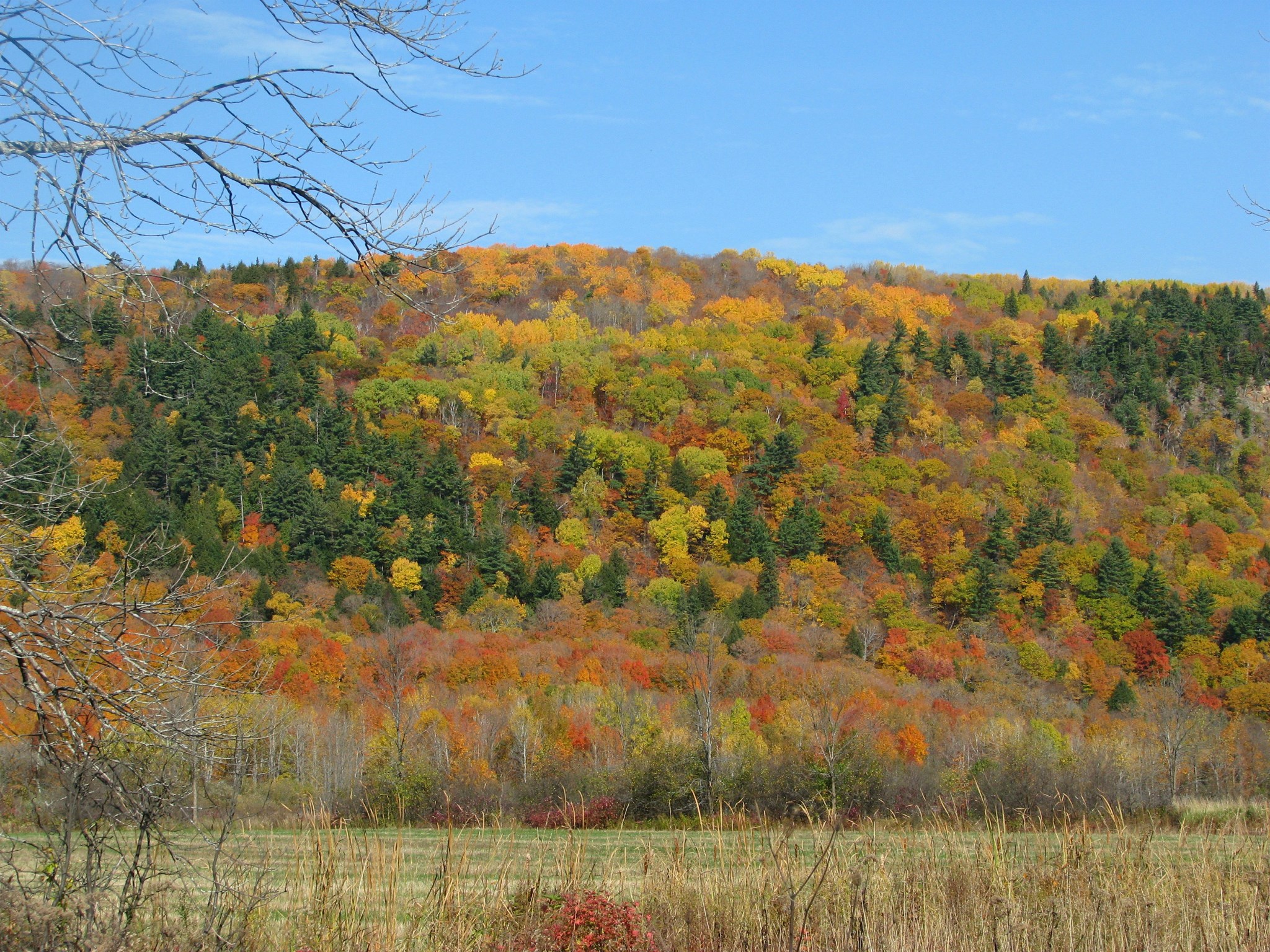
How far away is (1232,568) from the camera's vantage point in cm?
8862

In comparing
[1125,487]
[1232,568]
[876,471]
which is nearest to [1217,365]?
[1125,487]

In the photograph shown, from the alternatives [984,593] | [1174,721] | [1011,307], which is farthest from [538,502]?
[1011,307]

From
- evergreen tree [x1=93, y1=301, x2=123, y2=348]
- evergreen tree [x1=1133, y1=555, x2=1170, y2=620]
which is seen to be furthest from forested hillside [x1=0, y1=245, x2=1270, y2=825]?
evergreen tree [x1=1133, y1=555, x2=1170, y2=620]

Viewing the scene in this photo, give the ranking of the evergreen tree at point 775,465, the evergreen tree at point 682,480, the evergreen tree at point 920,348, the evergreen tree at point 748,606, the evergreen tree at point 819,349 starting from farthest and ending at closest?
Result: the evergreen tree at point 920,348, the evergreen tree at point 819,349, the evergreen tree at point 775,465, the evergreen tree at point 682,480, the evergreen tree at point 748,606

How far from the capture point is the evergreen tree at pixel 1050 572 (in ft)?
267

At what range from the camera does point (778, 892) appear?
709 cm

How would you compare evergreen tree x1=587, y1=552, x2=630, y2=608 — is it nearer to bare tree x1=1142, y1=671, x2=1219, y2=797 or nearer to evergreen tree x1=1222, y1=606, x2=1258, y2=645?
bare tree x1=1142, y1=671, x2=1219, y2=797

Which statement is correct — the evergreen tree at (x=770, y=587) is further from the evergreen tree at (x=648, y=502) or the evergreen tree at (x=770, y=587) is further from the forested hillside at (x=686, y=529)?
the evergreen tree at (x=648, y=502)

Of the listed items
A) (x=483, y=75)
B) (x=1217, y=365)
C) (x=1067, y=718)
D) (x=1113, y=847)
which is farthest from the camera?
(x=1217, y=365)

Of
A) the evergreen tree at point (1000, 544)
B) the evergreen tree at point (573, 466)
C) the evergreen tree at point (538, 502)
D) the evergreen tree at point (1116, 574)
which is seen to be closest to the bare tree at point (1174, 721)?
the evergreen tree at point (1116, 574)

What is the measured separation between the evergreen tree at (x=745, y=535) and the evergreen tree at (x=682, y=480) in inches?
246

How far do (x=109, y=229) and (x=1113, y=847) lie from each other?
8.19 meters

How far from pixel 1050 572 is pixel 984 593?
6198 millimetres

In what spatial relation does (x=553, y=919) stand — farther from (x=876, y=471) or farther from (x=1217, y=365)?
(x=1217, y=365)
